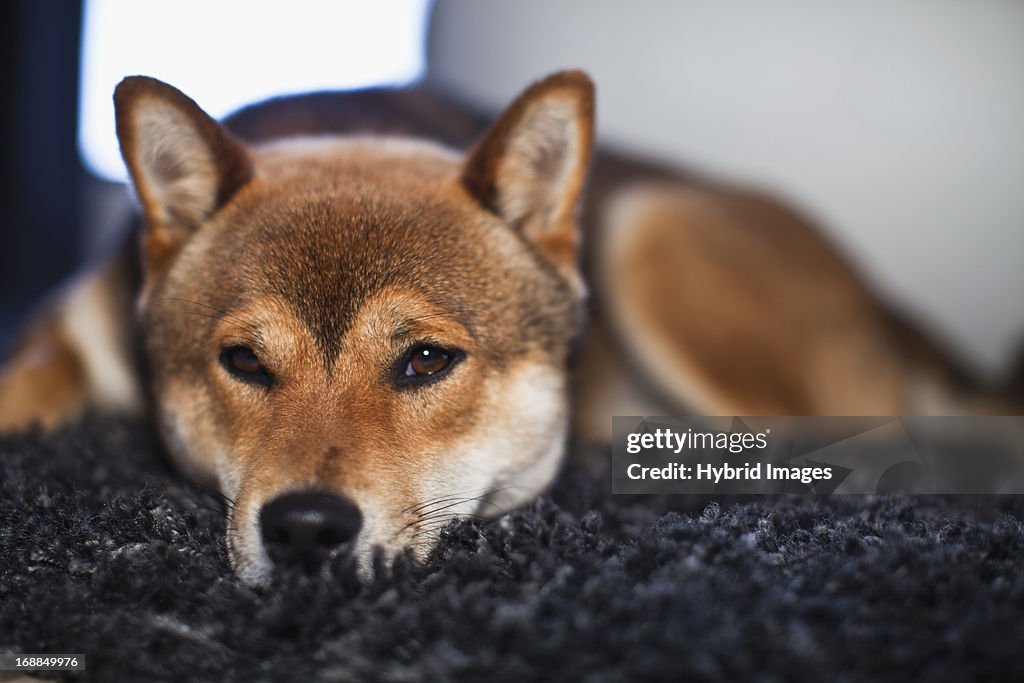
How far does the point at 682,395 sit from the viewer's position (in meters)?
1.97

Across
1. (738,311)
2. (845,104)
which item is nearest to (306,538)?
(738,311)

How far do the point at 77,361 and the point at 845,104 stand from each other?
2.49 metres

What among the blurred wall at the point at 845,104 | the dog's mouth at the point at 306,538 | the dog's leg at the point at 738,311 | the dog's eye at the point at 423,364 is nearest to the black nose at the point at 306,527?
the dog's mouth at the point at 306,538

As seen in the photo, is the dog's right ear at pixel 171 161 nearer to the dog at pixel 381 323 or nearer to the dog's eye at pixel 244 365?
the dog at pixel 381 323

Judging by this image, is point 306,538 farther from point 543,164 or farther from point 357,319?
point 543,164

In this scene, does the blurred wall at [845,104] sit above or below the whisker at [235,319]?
above

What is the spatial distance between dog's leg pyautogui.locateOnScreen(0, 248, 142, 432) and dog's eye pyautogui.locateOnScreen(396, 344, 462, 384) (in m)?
0.81

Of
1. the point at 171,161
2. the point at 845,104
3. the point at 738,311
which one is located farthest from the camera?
the point at 845,104

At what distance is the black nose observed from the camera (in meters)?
1.01

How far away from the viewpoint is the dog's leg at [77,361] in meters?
1.74

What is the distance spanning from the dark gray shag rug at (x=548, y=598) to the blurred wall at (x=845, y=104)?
1.69 m

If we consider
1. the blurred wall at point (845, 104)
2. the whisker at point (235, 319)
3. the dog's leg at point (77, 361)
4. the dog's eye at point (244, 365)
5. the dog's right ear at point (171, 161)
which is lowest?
the dog's eye at point (244, 365)

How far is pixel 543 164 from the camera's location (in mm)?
1530

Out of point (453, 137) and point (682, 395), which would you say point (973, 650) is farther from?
point (453, 137)
